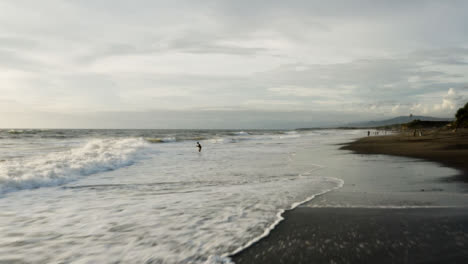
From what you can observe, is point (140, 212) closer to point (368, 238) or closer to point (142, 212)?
point (142, 212)

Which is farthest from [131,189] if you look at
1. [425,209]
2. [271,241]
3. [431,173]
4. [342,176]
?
[431,173]

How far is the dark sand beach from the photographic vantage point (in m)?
3.64

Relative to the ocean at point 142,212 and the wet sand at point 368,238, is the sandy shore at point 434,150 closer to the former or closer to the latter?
the wet sand at point 368,238

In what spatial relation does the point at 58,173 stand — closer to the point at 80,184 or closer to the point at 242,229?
the point at 80,184

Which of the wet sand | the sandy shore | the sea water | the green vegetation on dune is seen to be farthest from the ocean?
the green vegetation on dune

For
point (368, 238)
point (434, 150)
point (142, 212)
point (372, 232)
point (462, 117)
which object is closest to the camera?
point (368, 238)

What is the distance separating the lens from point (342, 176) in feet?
32.6

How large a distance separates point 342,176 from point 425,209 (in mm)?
4403

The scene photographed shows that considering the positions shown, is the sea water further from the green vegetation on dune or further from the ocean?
the green vegetation on dune

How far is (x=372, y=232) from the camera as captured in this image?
443cm

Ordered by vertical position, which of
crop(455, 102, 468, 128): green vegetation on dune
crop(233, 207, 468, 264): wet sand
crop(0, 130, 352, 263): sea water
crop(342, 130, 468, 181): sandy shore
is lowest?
crop(0, 130, 352, 263): sea water

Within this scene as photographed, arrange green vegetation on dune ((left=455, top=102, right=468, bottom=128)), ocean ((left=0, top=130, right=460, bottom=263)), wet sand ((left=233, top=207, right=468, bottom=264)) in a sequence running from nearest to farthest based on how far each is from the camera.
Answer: wet sand ((left=233, top=207, right=468, bottom=264))
ocean ((left=0, top=130, right=460, bottom=263))
green vegetation on dune ((left=455, top=102, right=468, bottom=128))

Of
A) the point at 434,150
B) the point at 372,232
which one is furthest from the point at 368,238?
the point at 434,150

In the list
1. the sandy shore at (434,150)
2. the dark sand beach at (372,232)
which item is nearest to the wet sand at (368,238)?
the dark sand beach at (372,232)
